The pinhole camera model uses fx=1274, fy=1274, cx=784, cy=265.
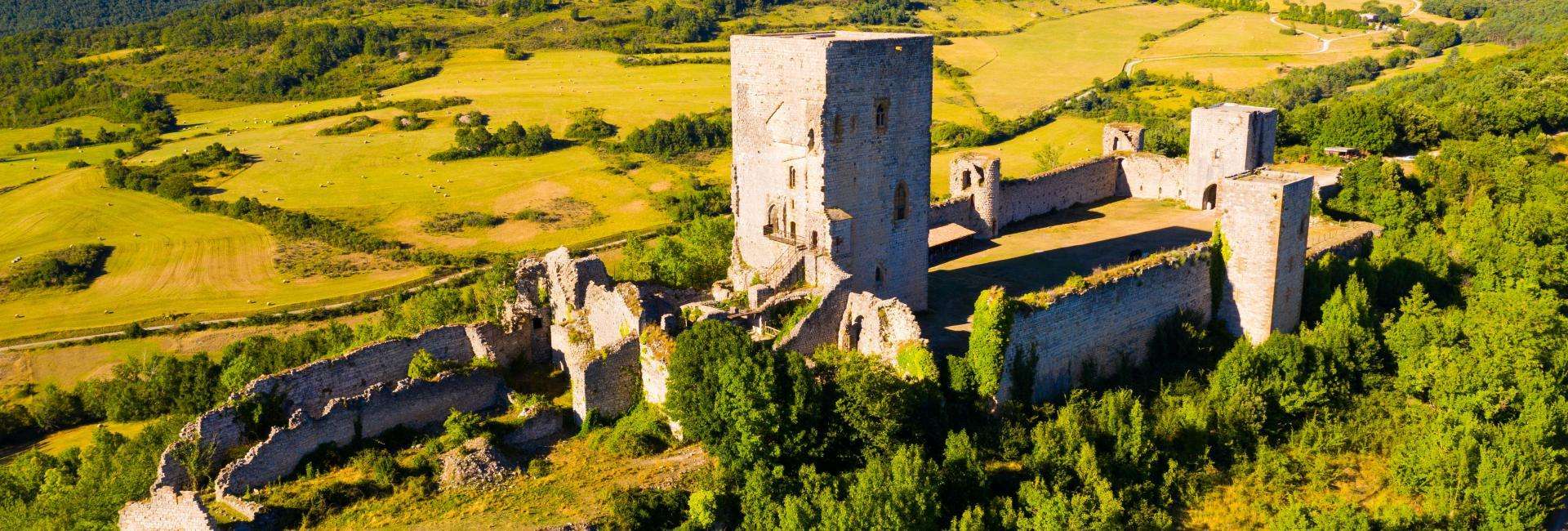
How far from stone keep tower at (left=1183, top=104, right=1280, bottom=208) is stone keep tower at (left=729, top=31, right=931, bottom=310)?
15.3 metres

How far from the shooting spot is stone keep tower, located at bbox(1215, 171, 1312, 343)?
3109 cm

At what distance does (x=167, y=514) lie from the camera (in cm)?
2409

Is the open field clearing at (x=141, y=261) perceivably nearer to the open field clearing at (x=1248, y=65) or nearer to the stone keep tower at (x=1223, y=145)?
the stone keep tower at (x=1223, y=145)

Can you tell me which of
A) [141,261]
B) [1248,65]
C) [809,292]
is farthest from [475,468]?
[1248,65]

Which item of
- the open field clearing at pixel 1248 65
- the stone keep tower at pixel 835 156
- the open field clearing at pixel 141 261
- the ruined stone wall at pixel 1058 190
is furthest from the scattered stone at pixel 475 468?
the open field clearing at pixel 1248 65

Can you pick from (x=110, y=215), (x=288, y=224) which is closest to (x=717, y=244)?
(x=288, y=224)

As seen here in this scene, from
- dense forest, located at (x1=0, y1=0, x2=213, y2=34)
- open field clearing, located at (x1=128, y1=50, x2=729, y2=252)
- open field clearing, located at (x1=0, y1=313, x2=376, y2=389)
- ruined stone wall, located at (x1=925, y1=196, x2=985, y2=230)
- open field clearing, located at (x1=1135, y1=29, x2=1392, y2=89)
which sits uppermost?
dense forest, located at (x1=0, y1=0, x2=213, y2=34)

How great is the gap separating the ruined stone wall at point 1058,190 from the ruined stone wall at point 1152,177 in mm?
402

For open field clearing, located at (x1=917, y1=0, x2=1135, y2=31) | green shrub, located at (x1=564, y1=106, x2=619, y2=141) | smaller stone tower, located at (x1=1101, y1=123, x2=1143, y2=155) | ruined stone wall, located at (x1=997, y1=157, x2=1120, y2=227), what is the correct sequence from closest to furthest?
ruined stone wall, located at (x1=997, y1=157, x2=1120, y2=227) < smaller stone tower, located at (x1=1101, y1=123, x2=1143, y2=155) < green shrub, located at (x1=564, y1=106, x2=619, y2=141) < open field clearing, located at (x1=917, y1=0, x2=1135, y2=31)

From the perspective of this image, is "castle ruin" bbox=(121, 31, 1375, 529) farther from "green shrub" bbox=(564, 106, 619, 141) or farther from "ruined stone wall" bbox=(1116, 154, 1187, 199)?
"green shrub" bbox=(564, 106, 619, 141)

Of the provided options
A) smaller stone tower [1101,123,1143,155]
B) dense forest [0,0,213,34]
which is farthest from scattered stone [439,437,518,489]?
dense forest [0,0,213,34]

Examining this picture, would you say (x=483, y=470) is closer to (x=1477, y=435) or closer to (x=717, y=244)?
(x=717, y=244)

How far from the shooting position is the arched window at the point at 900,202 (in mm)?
31484

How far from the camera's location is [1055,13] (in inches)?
5177
